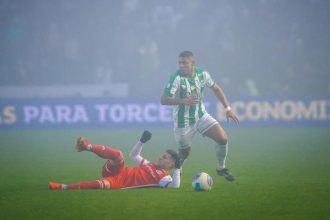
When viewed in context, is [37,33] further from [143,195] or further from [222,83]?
[143,195]

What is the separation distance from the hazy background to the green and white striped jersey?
13413mm

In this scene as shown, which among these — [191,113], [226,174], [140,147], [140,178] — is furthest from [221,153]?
[140,178]

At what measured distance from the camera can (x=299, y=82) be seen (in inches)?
987

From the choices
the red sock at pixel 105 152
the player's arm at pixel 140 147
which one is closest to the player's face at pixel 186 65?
the player's arm at pixel 140 147

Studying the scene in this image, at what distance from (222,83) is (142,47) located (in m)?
3.55

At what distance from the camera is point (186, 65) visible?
11234 mm

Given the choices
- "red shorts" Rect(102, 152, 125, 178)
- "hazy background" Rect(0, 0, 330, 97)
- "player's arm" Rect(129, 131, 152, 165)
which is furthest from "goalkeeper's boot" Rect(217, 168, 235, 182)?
"hazy background" Rect(0, 0, 330, 97)

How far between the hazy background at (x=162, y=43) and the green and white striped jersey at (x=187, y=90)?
13413 mm

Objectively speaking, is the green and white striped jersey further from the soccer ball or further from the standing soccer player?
the soccer ball

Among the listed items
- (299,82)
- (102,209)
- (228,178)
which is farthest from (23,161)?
(299,82)

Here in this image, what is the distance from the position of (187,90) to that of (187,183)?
1.50m

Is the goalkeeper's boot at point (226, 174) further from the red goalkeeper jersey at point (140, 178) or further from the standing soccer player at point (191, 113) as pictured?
the red goalkeeper jersey at point (140, 178)

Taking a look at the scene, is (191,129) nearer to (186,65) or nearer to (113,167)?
(186,65)

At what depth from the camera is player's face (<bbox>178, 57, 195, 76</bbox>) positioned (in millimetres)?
11195
